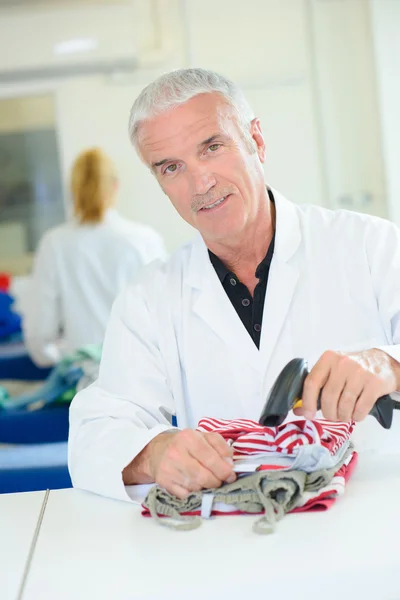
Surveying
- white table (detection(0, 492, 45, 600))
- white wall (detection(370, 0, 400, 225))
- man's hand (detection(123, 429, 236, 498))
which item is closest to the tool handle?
man's hand (detection(123, 429, 236, 498))

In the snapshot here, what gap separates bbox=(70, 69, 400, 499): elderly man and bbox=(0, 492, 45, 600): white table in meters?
0.20

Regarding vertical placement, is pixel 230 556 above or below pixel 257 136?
below

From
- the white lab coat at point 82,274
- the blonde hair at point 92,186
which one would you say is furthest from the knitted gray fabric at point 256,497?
the blonde hair at point 92,186

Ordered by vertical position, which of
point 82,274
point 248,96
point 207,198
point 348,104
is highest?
point 207,198

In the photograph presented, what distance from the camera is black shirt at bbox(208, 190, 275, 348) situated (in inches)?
60.1

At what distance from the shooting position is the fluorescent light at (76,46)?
4750mm

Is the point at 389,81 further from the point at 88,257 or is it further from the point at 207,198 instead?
the point at 207,198

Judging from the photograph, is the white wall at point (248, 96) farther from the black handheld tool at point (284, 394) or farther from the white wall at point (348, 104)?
the black handheld tool at point (284, 394)

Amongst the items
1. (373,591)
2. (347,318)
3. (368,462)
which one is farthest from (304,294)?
(373,591)

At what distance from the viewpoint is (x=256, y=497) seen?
39.2 inches

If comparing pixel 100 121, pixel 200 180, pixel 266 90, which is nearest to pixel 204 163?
pixel 200 180

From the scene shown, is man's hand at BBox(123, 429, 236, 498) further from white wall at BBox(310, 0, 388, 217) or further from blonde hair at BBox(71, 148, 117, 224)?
white wall at BBox(310, 0, 388, 217)

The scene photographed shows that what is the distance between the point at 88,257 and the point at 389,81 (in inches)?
90.4

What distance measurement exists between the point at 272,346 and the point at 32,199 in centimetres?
368
